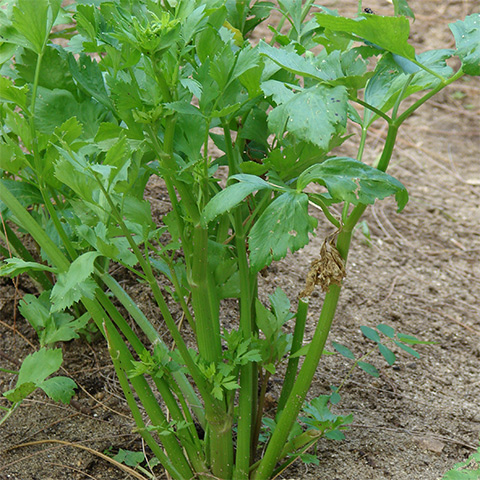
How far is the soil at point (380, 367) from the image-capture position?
1415mm

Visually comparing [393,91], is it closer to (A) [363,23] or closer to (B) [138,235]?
(A) [363,23]


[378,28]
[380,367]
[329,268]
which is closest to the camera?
[378,28]

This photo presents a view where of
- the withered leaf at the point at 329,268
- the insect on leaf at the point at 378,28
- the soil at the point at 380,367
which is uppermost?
the insect on leaf at the point at 378,28

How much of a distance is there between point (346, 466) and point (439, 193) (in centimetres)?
172

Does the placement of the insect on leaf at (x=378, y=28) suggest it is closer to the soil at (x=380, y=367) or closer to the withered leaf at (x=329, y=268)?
the withered leaf at (x=329, y=268)

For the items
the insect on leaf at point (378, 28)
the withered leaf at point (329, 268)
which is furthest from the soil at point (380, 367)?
the insect on leaf at point (378, 28)

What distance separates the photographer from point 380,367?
5.80 ft

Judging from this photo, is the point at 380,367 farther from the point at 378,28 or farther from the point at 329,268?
the point at 378,28

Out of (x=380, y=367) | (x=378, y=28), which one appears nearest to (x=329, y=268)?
(x=378, y=28)

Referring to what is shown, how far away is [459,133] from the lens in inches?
129

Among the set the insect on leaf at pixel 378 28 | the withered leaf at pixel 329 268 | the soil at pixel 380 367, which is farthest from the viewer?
the soil at pixel 380 367

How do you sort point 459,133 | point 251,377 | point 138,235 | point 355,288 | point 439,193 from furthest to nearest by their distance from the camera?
point 459,133
point 439,193
point 355,288
point 251,377
point 138,235

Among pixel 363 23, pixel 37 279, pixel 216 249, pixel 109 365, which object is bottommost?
pixel 109 365

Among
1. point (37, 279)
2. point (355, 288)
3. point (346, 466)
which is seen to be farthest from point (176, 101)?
point (355, 288)
